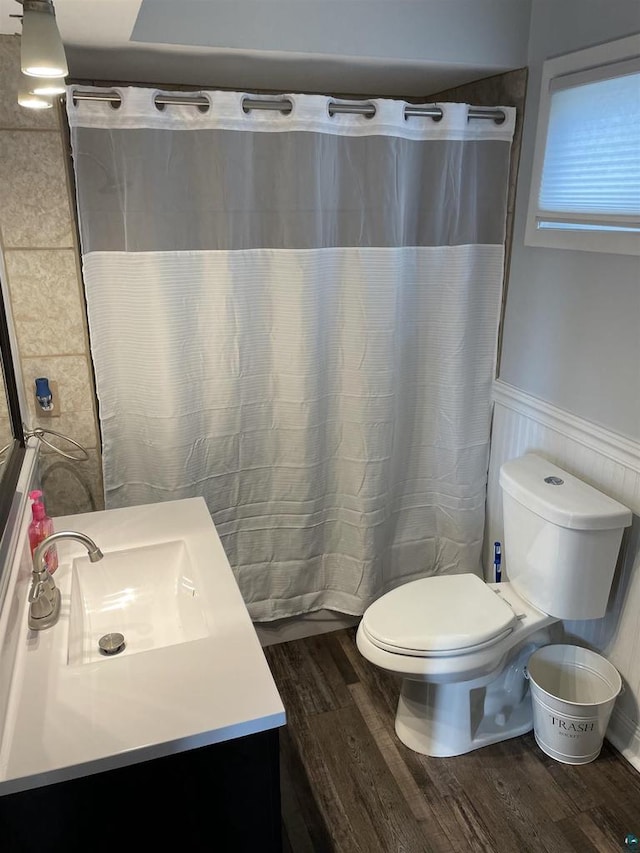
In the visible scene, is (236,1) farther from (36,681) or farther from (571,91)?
(36,681)

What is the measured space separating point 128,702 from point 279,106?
1597 mm

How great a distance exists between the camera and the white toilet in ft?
5.97

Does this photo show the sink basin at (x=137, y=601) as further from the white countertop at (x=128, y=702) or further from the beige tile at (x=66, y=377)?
the beige tile at (x=66, y=377)

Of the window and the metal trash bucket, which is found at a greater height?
the window

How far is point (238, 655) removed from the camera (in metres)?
1.29

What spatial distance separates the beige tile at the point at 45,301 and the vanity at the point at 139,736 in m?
0.65

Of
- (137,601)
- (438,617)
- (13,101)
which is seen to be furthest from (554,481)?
(13,101)

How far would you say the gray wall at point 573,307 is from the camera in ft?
5.87

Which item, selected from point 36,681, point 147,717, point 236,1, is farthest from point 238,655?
point 236,1

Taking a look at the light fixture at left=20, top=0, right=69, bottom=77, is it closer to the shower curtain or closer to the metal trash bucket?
the shower curtain

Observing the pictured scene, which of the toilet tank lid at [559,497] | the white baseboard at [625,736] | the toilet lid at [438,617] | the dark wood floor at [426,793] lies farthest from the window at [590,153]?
the dark wood floor at [426,793]

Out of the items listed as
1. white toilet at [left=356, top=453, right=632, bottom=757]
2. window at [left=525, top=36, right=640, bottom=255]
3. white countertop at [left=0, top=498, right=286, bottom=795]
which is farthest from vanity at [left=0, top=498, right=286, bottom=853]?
window at [left=525, top=36, right=640, bottom=255]

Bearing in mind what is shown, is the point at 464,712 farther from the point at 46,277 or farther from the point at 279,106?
the point at 279,106

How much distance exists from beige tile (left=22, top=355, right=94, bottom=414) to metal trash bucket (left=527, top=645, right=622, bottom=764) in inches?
62.8
